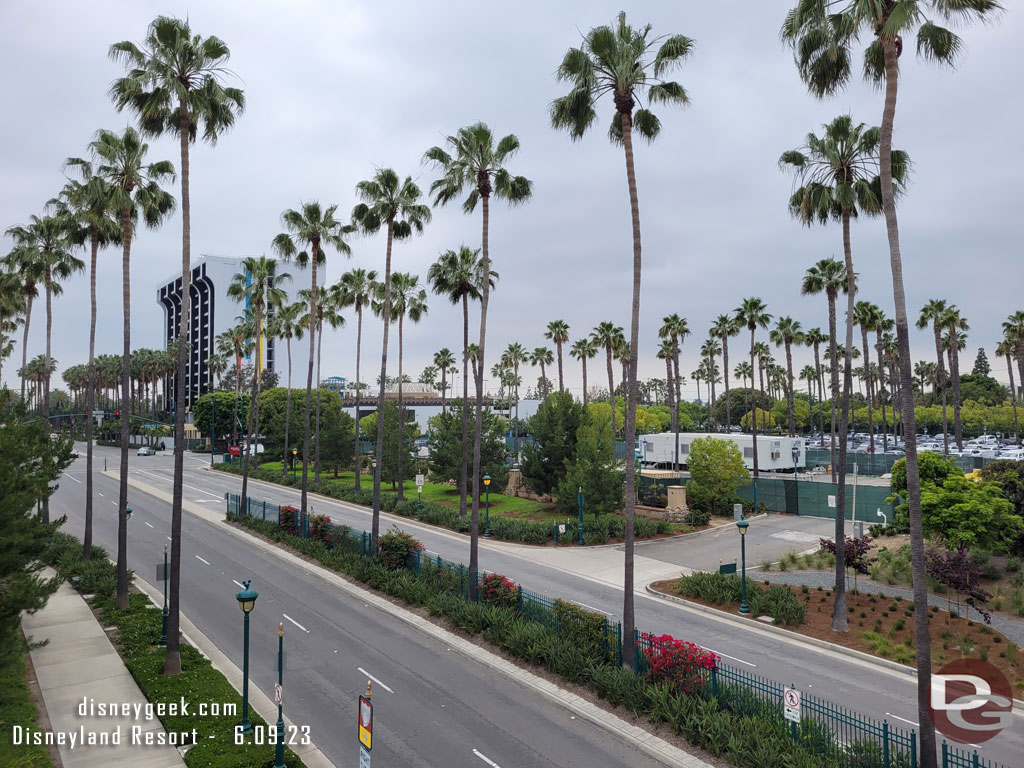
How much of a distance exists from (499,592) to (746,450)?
47292mm

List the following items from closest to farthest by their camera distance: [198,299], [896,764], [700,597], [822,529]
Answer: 1. [896,764]
2. [700,597]
3. [822,529]
4. [198,299]

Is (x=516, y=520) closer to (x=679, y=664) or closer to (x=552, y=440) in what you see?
(x=552, y=440)

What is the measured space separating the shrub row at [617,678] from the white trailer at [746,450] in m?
38.7

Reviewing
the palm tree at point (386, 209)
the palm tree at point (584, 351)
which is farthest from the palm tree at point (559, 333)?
the palm tree at point (386, 209)

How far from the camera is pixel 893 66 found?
1250 centimetres

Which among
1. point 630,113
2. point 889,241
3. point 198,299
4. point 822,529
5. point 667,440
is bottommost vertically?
point 822,529

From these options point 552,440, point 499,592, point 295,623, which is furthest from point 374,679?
point 552,440

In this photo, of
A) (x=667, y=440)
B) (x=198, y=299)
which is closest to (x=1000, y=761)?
(x=667, y=440)

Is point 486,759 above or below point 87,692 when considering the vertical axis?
below

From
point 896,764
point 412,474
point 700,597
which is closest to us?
point 896,764

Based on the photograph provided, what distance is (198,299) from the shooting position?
19250 centimetres

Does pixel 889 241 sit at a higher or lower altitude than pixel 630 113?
lower

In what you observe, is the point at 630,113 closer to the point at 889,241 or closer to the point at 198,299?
the point at 889,241

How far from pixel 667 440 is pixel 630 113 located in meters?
57.6
